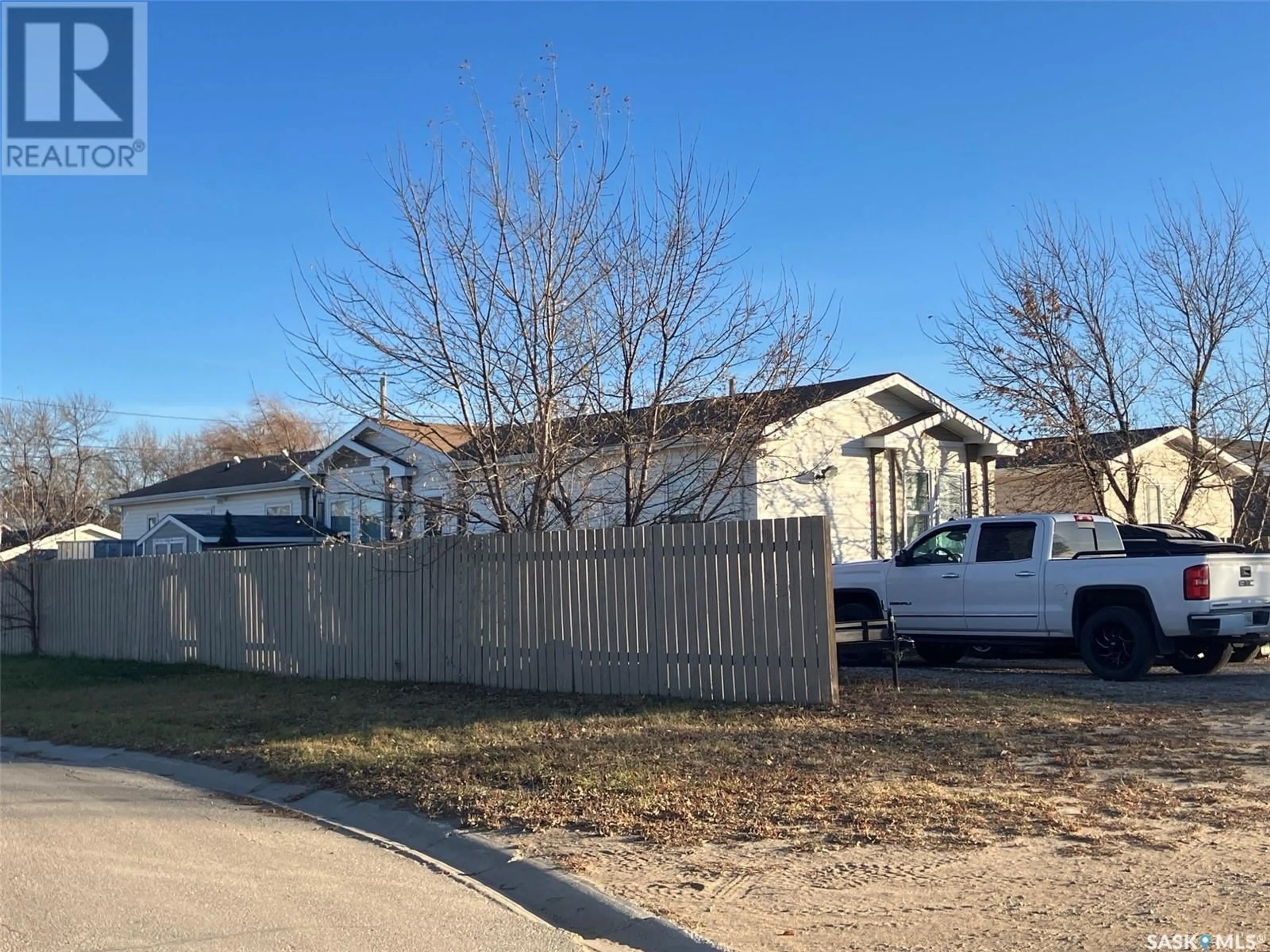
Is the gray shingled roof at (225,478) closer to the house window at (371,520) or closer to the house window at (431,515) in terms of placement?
the house window at (371,520)

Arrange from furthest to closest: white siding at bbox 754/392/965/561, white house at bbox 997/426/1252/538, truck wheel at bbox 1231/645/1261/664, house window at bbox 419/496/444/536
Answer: white house at bbox 997/426/1252/538, white siding at bbox 754/392/965/561, truck wheel at bbox 1231/645/1261/664, house window at bbox 419/496/444/536

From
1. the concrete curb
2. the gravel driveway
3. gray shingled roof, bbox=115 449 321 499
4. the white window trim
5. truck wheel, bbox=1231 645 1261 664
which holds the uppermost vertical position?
gray shingled roof, bbox=115 449 321 499

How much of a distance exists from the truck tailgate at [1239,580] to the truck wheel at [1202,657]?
2.67 ft

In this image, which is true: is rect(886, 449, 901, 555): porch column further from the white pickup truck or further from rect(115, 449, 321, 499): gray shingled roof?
rect(115, 449, 321, 499): gray shingled roof

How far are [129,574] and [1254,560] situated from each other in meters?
15.9

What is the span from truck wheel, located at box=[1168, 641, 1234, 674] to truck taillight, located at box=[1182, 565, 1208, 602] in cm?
116

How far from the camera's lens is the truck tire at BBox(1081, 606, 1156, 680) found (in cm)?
1253

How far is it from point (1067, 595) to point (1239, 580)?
167 centimetres

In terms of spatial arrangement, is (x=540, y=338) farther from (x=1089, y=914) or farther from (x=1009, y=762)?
(x=1089, y=914)

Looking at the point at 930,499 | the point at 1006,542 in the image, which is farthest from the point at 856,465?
the point at 1006,542

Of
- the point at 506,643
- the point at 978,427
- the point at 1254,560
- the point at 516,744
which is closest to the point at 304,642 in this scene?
the point at 506,643

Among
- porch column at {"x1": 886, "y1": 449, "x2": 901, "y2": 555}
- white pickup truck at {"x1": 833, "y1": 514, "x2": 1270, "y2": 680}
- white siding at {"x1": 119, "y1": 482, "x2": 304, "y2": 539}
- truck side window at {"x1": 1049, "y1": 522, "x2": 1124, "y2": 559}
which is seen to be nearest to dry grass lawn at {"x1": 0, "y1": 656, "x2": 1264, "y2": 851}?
white pickup truck at {"x1": 833, "y1": 514, "x2": 1270, "y2": 680}

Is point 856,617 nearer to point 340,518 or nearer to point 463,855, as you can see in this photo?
point 463,855

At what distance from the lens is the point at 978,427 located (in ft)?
77.2
